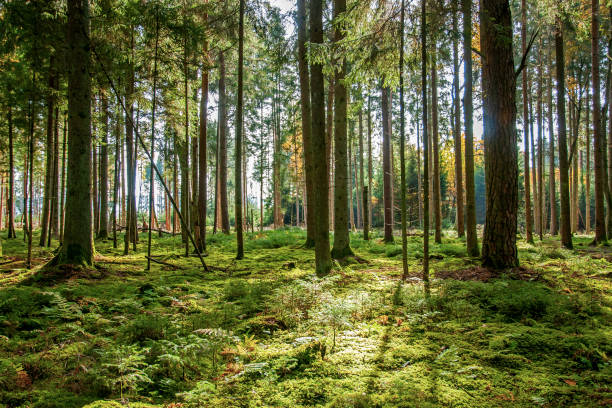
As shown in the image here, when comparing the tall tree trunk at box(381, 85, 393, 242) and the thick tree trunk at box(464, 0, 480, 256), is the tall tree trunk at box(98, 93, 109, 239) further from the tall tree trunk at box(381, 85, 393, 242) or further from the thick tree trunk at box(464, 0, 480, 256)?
the thick tree trunk at box(464, 0, 480, 256)

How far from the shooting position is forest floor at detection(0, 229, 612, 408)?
242 cm

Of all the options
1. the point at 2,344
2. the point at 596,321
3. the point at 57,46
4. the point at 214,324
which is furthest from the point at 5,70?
the point at 596,321

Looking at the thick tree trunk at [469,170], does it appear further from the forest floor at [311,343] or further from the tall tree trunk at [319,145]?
the tall tree trunk at [319,145]

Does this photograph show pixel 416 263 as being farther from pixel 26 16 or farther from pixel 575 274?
pixel 26 16

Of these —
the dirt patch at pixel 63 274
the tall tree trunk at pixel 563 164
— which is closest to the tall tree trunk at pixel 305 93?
the dirt patch at pixel 63 274

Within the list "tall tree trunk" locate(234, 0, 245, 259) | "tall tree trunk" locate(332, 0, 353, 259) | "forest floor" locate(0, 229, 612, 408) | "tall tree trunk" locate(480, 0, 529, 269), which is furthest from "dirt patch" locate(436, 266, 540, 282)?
"tall tree trunk" locate(234, 0, 245, 259)

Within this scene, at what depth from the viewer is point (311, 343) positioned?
131 inches

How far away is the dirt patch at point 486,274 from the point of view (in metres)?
5.78

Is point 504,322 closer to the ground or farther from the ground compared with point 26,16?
closer to the ground

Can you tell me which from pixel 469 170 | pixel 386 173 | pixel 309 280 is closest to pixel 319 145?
pixel 309 280

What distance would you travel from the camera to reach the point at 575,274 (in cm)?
623

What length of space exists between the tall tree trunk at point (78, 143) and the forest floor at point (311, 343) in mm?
820

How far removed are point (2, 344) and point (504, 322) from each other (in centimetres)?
605

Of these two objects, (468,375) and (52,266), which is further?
(52,266)
